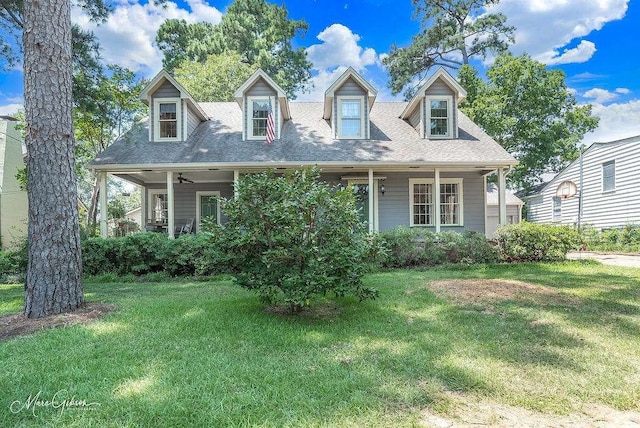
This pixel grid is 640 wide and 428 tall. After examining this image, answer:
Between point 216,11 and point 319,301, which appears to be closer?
point 319,301

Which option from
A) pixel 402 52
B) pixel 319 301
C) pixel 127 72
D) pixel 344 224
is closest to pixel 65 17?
pixel 344 224

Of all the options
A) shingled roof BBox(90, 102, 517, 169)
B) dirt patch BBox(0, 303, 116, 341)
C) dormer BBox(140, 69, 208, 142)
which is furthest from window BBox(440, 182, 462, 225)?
dirt patch BBox(0, 303, 116, 341)

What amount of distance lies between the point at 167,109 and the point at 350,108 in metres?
6.22

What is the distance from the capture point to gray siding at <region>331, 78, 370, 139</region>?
11.7 m

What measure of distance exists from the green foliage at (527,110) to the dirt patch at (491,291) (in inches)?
664

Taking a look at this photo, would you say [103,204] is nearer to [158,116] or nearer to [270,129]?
[158,116]

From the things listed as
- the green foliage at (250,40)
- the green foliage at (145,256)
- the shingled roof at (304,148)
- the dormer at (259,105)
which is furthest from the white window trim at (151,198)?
the green foliage at (250,40)

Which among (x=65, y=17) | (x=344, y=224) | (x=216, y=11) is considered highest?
(x=216, y=11)

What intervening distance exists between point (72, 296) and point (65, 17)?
3.76m

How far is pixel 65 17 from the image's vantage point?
468cm

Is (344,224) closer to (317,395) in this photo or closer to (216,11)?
(317,395)

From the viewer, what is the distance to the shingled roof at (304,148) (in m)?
10.5

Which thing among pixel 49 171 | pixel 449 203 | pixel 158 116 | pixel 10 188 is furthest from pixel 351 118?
pixel 10 188

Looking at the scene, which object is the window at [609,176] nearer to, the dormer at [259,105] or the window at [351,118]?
the window at [351,118]
